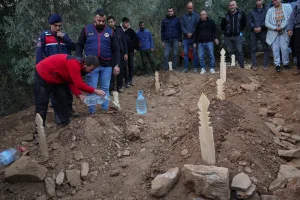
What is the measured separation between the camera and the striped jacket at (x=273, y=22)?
309 inches

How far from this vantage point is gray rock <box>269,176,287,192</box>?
328cm

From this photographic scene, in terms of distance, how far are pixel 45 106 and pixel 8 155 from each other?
3.08 feet

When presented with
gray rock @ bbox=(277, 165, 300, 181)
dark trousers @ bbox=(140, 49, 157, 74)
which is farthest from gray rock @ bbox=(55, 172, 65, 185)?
dark trousers @ bbox=(140, 49, 157, 74)

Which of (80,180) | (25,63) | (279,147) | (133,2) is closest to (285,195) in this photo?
(279,147)

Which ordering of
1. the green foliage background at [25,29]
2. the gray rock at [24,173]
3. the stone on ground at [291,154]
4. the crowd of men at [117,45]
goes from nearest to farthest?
the stone on ground at [291,154] < the gray rock at [24,173] < the crowd of men at [117,45] < the green foliage background at [25,29]

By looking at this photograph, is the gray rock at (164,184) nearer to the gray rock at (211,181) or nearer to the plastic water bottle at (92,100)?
the gray rock at (211,181)

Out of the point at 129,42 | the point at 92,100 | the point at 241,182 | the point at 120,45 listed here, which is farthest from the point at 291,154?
the point at 129,42

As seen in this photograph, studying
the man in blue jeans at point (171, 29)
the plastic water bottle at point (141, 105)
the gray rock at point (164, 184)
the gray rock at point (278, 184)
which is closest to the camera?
the gray rock at point (278, 184)

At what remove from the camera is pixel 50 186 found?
4.03 meters

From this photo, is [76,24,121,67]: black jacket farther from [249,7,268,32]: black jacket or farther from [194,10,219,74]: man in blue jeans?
[249,7,268,32]: black jacket

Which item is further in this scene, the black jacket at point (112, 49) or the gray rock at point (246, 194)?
the black jacket at point (112, 49)

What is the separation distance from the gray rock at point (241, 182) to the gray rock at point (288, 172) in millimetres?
541

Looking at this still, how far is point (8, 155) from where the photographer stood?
4.63m

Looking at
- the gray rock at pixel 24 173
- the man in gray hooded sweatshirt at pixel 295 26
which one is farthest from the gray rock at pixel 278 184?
the man in gray hooded sweatshirt at pixel 295 26
